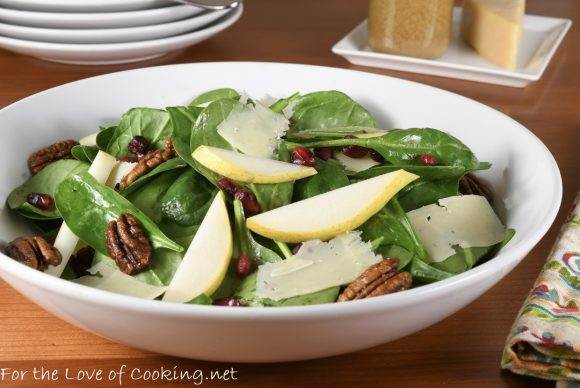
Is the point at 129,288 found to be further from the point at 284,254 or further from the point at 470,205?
the point at 470,205

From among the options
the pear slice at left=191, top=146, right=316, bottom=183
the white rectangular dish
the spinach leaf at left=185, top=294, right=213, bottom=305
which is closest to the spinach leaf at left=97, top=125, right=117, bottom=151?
A: the pear slice at left=191, top=146, right=316, bottom=183

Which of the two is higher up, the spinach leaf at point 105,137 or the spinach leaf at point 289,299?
the spinach leaf at point 105,137

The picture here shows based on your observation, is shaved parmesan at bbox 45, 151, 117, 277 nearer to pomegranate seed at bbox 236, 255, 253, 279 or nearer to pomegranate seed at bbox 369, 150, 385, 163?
pomegranate seed at bbox 236, 255, 253, 279

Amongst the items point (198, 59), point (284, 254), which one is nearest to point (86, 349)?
point (284, 254)

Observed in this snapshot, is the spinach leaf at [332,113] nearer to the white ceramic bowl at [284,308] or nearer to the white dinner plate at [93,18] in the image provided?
the white ceramic bowl at [284,308]

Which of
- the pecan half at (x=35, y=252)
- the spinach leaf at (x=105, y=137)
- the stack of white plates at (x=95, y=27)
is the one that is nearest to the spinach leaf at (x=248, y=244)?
the pecan half at (x=35, y=252)

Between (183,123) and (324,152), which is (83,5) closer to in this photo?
(183,123)
